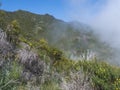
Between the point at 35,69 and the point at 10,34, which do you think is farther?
the point at 10,34

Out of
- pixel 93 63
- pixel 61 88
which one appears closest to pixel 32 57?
pixel 93 63

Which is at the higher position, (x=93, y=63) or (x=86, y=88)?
(x=93, y=63)

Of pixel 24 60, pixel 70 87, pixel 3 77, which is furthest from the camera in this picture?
pixel 24 60

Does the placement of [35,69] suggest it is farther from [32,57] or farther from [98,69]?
[98,69]

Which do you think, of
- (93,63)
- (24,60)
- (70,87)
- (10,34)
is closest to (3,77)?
(70,87)

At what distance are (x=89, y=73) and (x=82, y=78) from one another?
0.90m

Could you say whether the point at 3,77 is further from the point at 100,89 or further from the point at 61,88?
the point at 100,89

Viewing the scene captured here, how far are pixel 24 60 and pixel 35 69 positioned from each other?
739mm

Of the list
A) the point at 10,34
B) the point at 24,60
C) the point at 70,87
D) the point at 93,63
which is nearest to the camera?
the point at 70,87

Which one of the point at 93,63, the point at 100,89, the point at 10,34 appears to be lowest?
the point at 100,89

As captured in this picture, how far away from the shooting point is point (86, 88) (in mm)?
10266

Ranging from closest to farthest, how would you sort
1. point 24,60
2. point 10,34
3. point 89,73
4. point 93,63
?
point 89,73, point 93,63, point 24,60, point 10,34

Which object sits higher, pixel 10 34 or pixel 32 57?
pixel 10 34

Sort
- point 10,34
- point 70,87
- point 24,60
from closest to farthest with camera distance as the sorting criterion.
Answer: point 70,87 < point 24,60 < point 10,34
